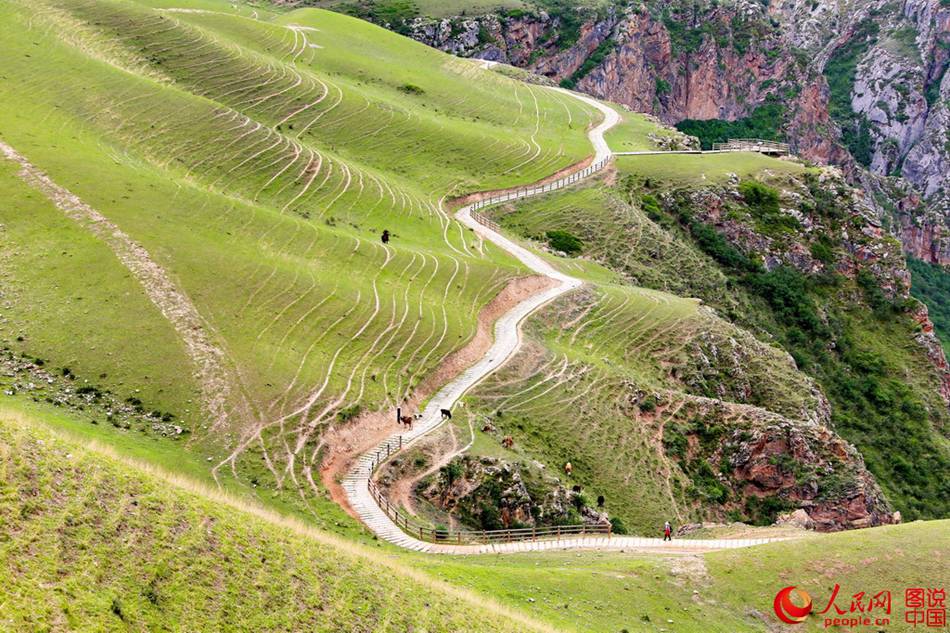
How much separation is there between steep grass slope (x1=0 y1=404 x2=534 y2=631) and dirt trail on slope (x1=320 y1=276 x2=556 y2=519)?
44.1 feet

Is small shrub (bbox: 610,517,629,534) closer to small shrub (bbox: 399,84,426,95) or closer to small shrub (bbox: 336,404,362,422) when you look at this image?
small shrub (bbox: 336,404,362,422)

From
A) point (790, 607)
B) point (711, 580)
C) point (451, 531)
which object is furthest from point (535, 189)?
point (790, 607)

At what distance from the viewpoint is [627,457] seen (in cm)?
5247

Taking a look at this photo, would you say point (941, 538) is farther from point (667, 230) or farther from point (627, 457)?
point (667, 230)

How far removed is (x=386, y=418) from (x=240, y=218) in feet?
76.0

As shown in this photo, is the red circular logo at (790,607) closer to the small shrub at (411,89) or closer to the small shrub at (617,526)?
the small shrub at (617,526)

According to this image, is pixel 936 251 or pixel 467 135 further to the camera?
pixel 936 251

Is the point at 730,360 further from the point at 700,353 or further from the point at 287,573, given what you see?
the point at 287,573

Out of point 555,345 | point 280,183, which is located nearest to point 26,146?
point 280,183

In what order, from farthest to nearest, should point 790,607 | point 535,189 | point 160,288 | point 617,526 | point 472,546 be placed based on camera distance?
point 535,189, point 160,288, point 617,526, point 472,546, point 790,607

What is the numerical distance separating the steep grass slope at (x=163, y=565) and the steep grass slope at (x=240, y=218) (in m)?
14.1

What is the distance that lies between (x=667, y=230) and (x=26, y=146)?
62.6m

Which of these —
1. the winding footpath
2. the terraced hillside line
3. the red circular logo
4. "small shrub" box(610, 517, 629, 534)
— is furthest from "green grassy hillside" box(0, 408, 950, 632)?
"small shrub" box(610, 517, 629, 534)

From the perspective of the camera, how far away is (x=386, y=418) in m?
46.6
